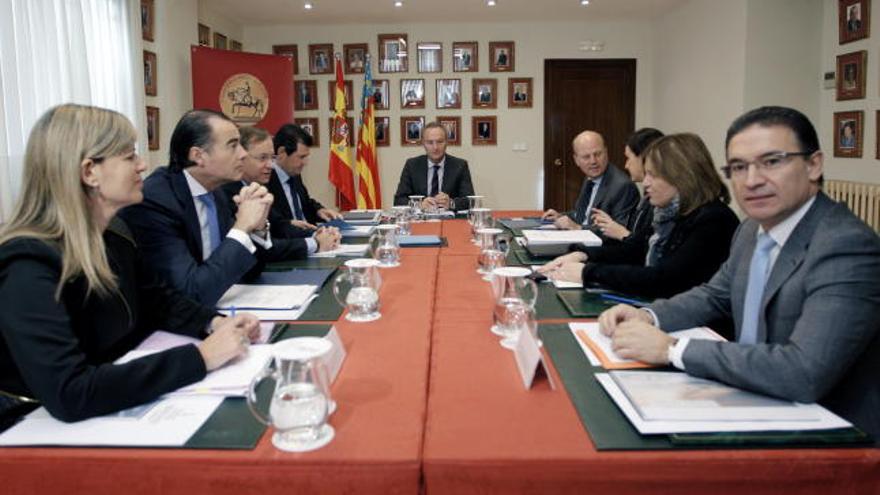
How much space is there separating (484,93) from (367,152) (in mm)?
1440

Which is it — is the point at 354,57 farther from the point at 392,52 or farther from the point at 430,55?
the point at 430,55

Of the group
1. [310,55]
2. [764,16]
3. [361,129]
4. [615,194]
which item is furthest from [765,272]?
[310,55]

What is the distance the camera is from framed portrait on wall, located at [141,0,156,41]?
483cm

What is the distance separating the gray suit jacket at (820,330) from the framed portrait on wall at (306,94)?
6.41 metres

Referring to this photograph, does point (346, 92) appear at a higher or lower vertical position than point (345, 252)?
higher

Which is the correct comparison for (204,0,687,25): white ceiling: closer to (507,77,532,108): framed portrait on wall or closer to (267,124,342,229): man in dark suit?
(507,77,532,108): framed portrait on wall

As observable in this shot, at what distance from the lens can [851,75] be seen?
4.63 meters

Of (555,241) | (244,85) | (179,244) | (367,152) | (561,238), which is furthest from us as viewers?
(367,152)

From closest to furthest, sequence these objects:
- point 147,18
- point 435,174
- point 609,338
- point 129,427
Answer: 1. point 129,427
2. point 609,338
3. point 147,18
4. point 435,174

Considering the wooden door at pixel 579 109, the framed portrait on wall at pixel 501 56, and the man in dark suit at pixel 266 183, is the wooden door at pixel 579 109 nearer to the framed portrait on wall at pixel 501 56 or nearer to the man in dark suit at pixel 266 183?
the framed portrait on wall at pixel 501 56

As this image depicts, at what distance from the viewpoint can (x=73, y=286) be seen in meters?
1.20

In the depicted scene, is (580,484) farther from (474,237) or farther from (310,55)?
(310,55)

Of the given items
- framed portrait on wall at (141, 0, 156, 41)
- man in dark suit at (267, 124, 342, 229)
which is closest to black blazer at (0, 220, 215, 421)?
man in dark suit at (267, 124, 342, 229)

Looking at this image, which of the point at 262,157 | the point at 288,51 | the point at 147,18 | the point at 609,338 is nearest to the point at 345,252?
the point at 262,157
